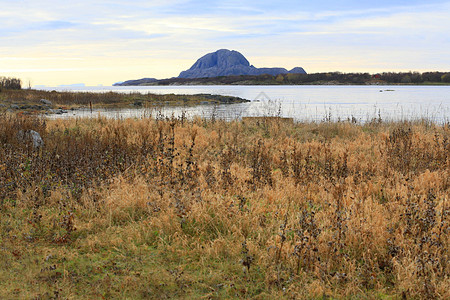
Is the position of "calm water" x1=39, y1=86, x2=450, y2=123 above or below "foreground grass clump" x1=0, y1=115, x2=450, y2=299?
above

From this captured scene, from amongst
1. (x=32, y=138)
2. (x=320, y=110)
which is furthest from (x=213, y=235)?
(x=320, y=110)

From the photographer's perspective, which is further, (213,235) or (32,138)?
(32,138)

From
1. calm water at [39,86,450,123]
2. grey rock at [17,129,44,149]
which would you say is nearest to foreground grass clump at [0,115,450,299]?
grey rock at [17,129,44,149]

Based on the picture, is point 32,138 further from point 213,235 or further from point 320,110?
point 320,110

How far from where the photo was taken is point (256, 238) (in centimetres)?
516

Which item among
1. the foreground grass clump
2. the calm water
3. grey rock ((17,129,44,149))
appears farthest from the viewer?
the calm water

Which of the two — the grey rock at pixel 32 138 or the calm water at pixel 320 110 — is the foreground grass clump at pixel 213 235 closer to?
the grey rock at pixel 32 138

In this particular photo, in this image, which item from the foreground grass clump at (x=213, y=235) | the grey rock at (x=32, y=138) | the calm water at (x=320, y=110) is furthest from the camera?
the calm water at (x=320, y=110)

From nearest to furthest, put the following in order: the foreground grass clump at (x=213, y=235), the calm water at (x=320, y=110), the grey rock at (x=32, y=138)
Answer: the foreground grass clump at (x=213, y=235) < the grey rock at (x=32, y=138) < the calm water at (x=320, y=110)

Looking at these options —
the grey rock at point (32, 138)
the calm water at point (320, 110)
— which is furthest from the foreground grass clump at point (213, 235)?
the calm water at point (320, 110)

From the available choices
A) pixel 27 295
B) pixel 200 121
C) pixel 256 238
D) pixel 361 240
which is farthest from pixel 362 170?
pixel 200 121

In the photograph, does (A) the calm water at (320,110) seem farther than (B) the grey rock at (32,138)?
Yes

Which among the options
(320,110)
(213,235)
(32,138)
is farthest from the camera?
(320,110)

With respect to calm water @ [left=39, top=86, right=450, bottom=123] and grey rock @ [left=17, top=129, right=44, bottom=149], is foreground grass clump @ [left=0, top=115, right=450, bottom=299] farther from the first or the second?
calm water @ [left=39, top=86, right=450, bottom=123]
